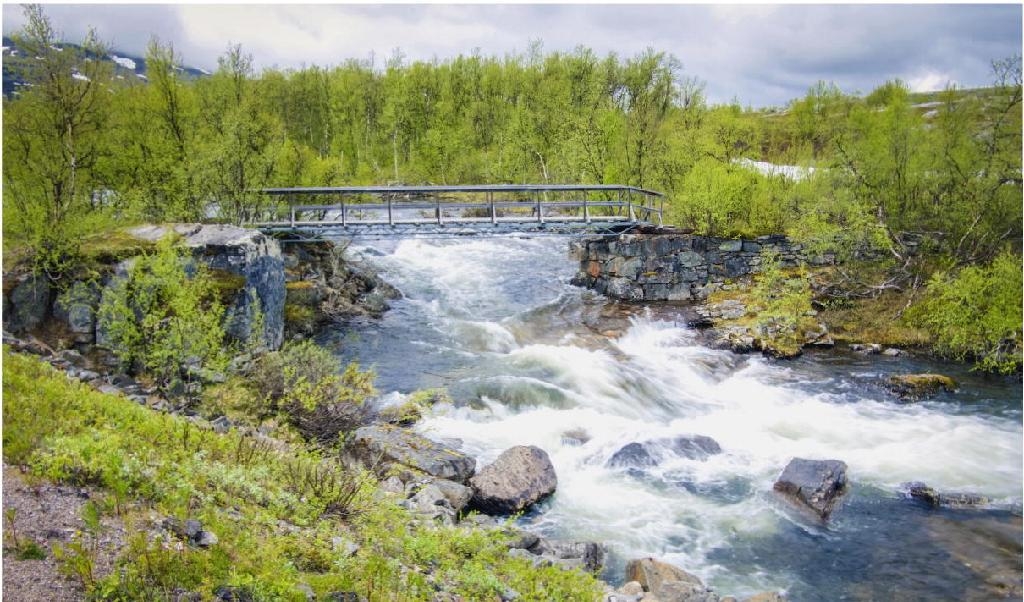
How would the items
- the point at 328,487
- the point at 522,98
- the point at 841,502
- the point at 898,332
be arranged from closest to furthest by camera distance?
the point at 328,487
the point at 841,502
the point at 898,332
the point at 522,98

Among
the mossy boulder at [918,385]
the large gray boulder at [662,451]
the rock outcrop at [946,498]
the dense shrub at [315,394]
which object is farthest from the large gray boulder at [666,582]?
the mossy boulder at [918,385]

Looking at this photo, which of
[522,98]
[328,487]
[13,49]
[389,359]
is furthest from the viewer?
[522,98]

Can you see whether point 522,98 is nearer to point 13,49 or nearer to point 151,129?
point 151,129

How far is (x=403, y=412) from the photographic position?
1477 centimetres

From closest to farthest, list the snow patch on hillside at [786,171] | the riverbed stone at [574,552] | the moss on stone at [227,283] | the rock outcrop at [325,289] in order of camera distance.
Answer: the riverbed stone at [574,552], the moss on stone at [227,283], the rock outcrop at [325,289], the snow patch on hillside at [786,171]

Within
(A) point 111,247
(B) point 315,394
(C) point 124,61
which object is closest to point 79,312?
(A) point 111,247

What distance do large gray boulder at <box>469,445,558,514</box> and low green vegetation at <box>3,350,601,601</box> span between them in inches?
101

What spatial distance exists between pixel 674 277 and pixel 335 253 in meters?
15.1

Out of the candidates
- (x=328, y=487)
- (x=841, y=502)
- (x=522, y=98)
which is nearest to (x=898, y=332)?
(x=841, y=502)

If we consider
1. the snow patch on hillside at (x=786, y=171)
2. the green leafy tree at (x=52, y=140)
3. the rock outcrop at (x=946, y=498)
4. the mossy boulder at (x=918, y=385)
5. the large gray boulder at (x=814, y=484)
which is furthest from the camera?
the snow patch on hillside at (x=786, y=171)

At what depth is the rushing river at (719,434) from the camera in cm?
1073

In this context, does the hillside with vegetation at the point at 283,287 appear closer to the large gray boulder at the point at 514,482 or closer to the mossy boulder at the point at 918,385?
the large gray boulder at the point at 514,482

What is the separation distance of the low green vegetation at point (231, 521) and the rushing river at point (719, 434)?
3.90 metres

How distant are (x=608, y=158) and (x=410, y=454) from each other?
27.8 metres
